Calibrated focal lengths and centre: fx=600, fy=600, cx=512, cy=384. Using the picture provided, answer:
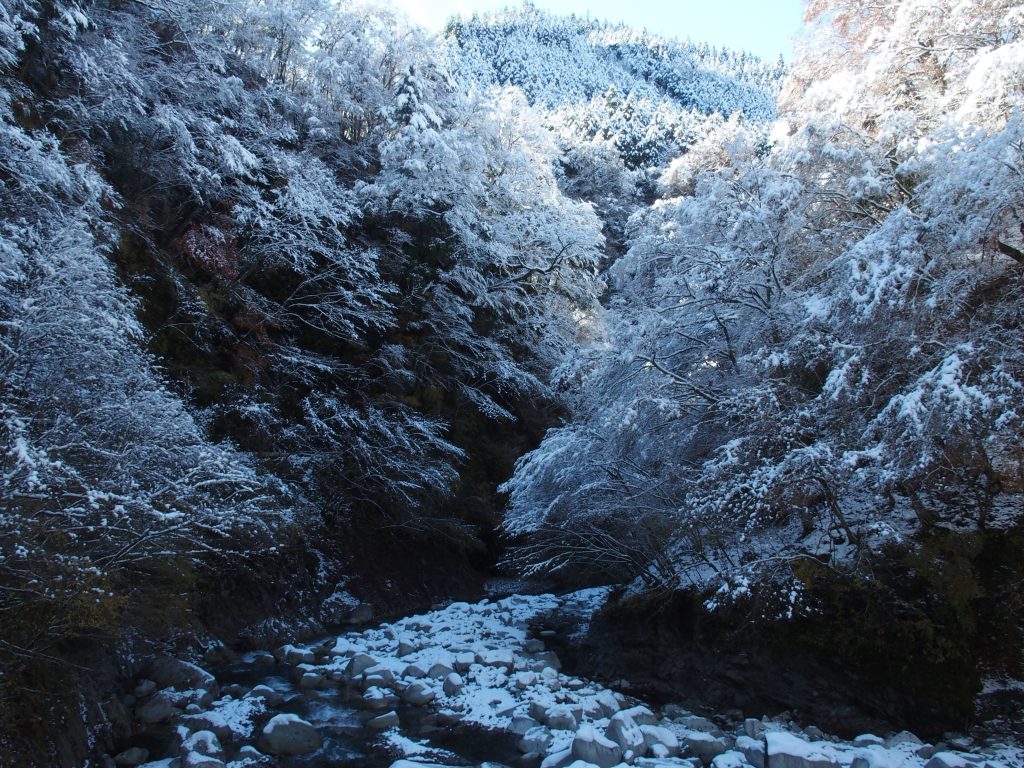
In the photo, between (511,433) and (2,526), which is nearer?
(2,526)

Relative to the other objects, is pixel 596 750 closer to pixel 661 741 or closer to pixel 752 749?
pixel 661 741

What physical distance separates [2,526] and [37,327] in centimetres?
167

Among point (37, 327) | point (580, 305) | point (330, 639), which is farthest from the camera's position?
point (580, 305)

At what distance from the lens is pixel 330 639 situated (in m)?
7.81

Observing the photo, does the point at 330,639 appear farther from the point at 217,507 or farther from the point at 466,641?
the point at 217,507

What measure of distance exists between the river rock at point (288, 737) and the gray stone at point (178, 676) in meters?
1.08

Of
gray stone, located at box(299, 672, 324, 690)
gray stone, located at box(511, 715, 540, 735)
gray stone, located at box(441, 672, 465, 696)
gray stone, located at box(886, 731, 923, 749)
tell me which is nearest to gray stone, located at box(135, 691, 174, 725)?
gray stone, located at box(299, 672, 324, 690)

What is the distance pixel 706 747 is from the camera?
16.1ft

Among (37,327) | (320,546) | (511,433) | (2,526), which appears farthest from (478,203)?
(2,526)

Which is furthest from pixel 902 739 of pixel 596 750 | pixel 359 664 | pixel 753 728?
pixel 359 664

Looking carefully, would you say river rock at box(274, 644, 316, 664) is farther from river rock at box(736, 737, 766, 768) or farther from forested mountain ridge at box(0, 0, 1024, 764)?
river rock at box(736, 737, 766, 768)

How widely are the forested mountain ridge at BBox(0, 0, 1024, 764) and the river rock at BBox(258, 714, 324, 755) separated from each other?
111 centimetres

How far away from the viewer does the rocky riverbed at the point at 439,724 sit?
4527mm

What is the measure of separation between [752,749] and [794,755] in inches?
20.8
